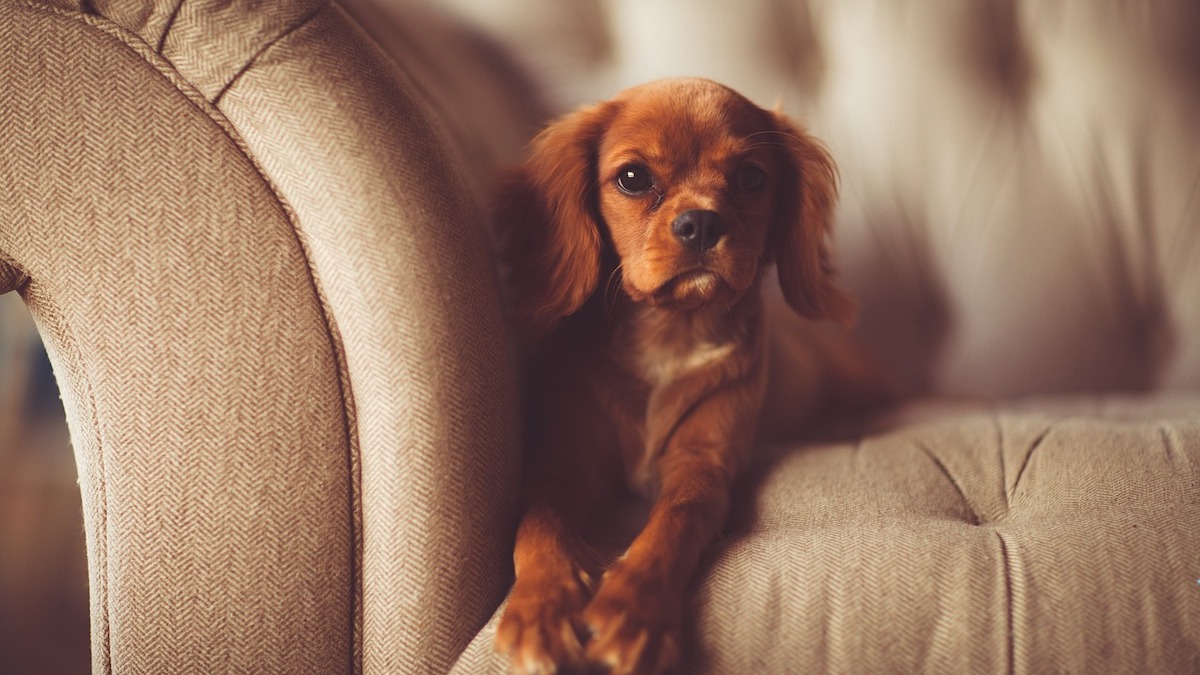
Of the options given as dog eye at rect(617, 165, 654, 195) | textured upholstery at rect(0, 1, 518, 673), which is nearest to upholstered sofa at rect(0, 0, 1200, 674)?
textured upholstery at rect(0, 1, 518, 673)

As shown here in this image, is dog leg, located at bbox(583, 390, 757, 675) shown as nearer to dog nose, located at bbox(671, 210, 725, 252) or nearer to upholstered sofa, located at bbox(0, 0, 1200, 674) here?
upholstered sofa, located at bbox(0, 0, 1200, 674)

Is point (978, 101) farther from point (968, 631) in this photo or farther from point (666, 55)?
point (968, 631)

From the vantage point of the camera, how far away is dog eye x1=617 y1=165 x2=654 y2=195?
1175 mm

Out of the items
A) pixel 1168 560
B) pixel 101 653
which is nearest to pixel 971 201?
pixel 1168 560

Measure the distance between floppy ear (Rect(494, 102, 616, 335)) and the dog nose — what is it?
17cm

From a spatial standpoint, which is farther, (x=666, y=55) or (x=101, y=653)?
(x=666, y=55)

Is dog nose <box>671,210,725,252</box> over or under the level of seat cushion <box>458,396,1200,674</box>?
over

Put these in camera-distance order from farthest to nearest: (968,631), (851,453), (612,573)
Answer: (851,453) → (612,573) → (968,631)

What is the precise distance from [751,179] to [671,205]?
19 centimetres

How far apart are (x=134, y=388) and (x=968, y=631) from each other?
894mm

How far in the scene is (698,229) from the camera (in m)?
1.06

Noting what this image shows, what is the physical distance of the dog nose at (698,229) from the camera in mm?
1061

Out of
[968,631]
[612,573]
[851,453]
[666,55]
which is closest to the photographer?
[968,631]

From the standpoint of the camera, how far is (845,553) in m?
0.87
